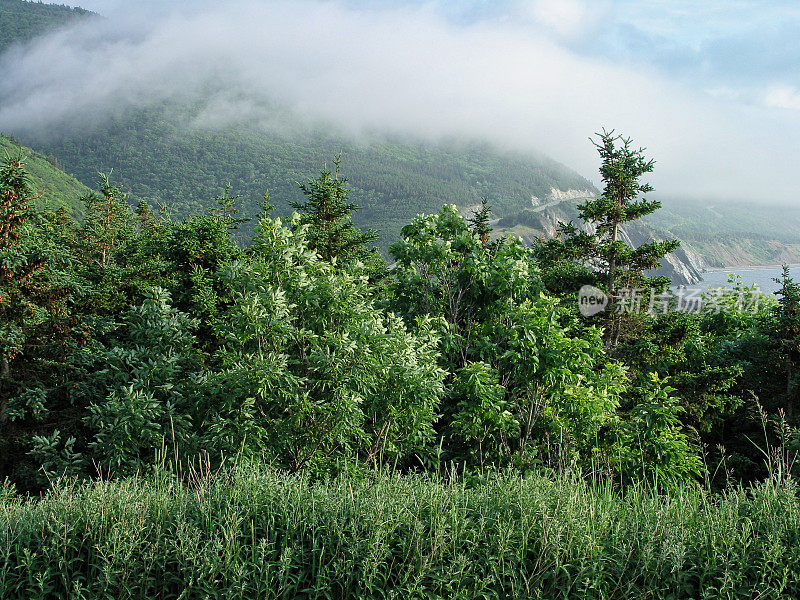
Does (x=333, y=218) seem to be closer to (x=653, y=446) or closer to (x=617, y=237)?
(x=617, y=237)

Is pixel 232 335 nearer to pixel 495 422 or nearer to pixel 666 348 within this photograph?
pixel 495 422

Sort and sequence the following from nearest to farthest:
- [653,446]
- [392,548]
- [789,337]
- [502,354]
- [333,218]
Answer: [392,548] < [653,446] < [502,354] < [789,337] < [333,218]

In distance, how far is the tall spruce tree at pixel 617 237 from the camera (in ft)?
44.5

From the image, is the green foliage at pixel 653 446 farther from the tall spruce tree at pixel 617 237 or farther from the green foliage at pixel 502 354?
the tall spruce tree at pixel 617 237

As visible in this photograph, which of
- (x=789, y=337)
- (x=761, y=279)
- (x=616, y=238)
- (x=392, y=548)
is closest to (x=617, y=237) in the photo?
(x=616, y=238)

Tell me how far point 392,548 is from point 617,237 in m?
12.2

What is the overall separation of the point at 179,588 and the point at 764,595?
13.7 ft

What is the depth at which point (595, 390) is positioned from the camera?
7.82 metres

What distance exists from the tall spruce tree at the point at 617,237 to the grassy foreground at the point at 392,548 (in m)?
9.90

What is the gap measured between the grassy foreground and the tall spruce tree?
990 centimetres

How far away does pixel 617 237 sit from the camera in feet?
46.6

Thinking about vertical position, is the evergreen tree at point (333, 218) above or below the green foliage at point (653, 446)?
above

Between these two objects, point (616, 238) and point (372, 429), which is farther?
point (616, 238)

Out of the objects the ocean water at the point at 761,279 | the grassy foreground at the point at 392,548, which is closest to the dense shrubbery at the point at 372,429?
the grassy foreground at the point at 392,548
